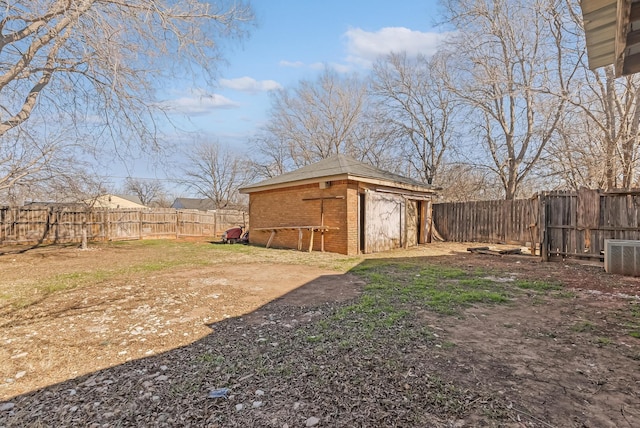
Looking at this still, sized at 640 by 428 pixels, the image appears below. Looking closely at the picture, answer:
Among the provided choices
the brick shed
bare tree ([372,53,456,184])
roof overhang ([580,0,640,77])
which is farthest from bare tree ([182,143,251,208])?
roof overhang ([580,0,640,77])

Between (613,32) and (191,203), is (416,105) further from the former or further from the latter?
(191,203)

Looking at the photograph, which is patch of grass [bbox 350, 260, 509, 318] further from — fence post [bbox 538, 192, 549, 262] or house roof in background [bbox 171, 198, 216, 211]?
house roof in background [bbox 171, 198, 216, 211]

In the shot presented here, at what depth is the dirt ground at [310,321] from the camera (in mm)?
2066

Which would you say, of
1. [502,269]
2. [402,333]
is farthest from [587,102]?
[402,333]

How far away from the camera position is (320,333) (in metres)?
3.27

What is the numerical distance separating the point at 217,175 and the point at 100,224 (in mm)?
21104

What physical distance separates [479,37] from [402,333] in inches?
645

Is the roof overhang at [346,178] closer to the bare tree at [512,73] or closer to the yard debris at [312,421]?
the bare tree at [512,73]

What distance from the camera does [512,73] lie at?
14766mm

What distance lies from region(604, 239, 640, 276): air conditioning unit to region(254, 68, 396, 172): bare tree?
16850mm

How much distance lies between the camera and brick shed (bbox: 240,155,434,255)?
33.2 ft

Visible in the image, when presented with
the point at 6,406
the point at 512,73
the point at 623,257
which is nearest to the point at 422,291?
the point at 623,257

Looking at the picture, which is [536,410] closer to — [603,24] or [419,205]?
[603,24]

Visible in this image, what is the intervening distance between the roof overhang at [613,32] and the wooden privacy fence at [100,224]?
1759 cm
